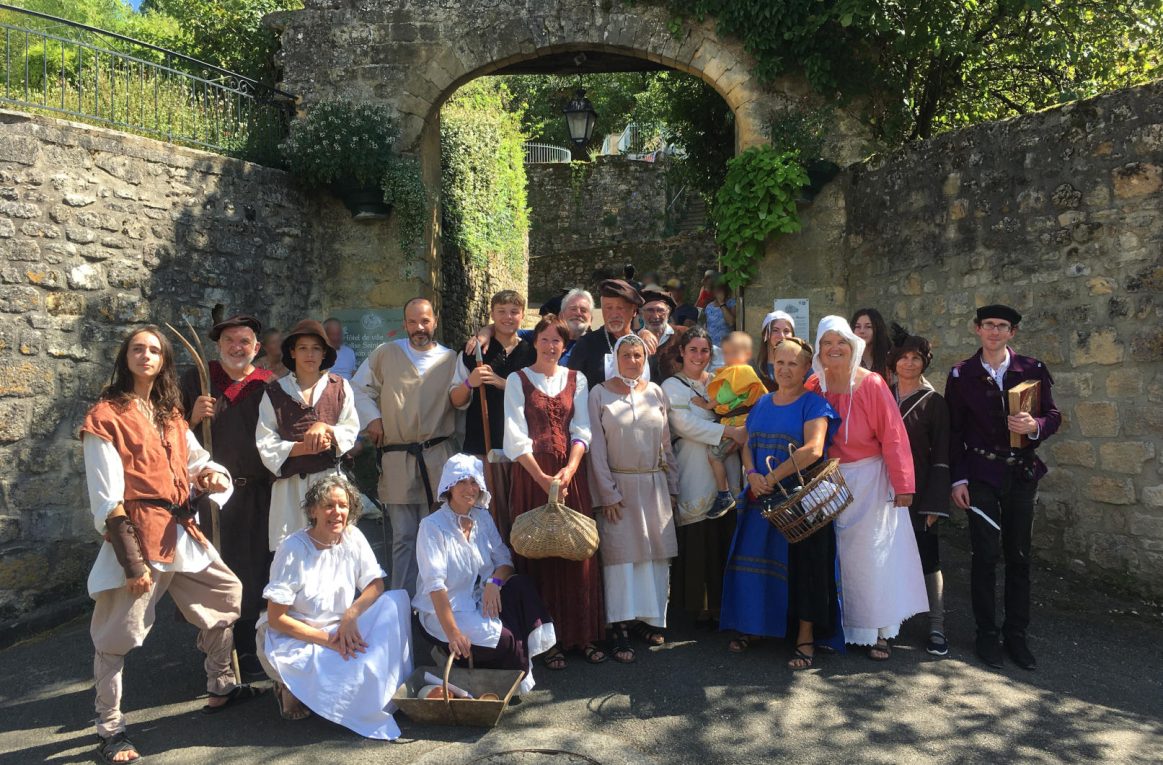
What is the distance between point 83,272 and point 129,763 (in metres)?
3.41

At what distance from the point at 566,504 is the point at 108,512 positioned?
6.60 ft

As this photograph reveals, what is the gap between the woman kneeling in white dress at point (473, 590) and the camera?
12.8ft

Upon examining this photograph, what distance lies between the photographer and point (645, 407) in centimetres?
462

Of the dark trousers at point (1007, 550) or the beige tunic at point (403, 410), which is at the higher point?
the beige tunic at point (403, 410)

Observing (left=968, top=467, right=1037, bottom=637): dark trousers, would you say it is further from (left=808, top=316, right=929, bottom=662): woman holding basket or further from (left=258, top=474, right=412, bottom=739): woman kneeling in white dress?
(left=258, top=474, right=412, bottom=739): woman kneeling in white dress

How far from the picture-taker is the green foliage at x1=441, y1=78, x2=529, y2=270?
9707 mm

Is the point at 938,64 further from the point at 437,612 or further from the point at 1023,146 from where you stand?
the point at 437,612

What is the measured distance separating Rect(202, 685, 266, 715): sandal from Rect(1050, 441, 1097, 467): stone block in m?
4.74

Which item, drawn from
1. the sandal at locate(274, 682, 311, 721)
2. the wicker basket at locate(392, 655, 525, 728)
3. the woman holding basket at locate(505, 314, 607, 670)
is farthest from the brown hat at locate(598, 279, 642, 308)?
the sandal at locate(274, 682, 311, 721)

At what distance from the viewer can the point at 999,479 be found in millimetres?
4406

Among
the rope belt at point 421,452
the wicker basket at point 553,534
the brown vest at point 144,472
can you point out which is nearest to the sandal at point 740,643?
the wicker basket at point 553,534

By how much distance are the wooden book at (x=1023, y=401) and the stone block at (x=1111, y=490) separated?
1.22 meters

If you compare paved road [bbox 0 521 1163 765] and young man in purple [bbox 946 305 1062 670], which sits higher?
young man in purple [bbox 946 305 1062 670]

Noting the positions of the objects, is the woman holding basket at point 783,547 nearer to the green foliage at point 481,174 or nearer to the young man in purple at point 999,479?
the young man in purple at point 999,479
